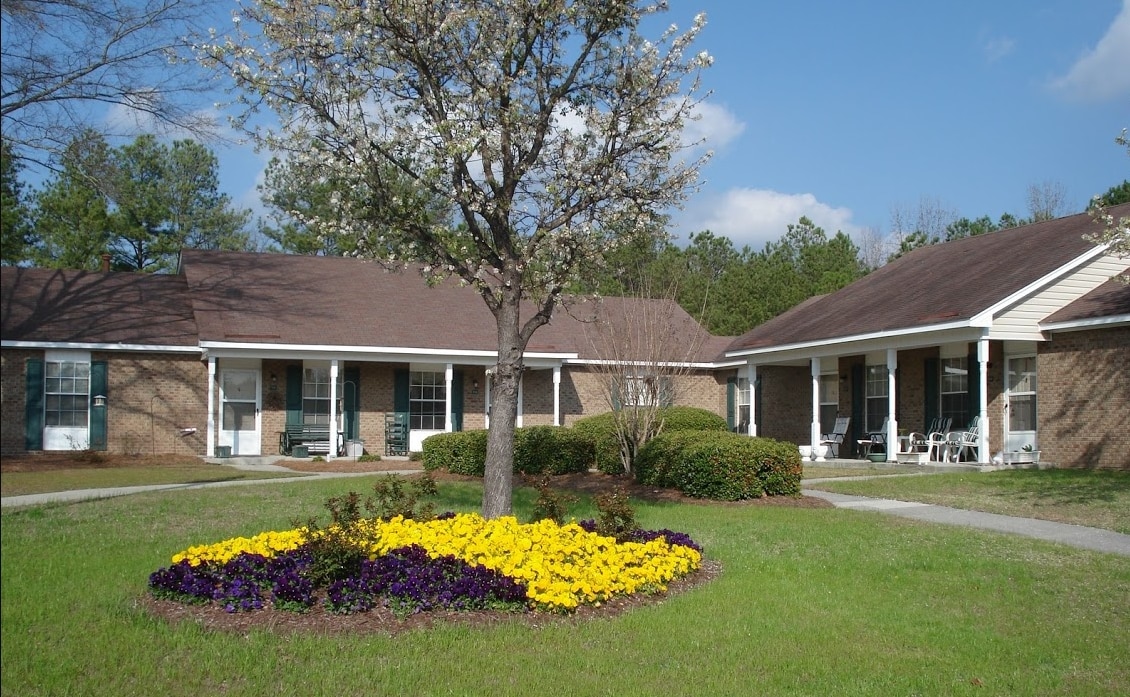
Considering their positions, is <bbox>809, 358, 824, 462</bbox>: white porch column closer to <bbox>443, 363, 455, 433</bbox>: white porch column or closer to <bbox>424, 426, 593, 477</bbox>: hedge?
<bbox>424, 426, 593, 477</bbox>: hedge

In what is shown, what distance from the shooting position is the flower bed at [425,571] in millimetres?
6707

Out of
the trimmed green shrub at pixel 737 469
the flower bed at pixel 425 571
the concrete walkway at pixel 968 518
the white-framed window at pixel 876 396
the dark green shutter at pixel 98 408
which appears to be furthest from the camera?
the white-framed window at pixel 876 396

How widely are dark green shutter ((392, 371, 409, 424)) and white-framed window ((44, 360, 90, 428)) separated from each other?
22.8 ft

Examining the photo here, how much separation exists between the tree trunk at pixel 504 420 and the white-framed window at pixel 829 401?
17.2 m

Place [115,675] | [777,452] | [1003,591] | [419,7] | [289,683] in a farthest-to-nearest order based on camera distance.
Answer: [777,452]
[419,7]
[1003,591]
[289,683]
[115,675]

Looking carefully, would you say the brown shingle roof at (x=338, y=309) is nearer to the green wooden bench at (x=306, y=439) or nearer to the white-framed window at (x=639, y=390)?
the green wooden bench at (x=306, y=439)

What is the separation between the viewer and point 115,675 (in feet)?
15.7

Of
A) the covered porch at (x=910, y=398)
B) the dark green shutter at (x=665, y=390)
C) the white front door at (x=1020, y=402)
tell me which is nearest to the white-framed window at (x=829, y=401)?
the covered porch at (x=910, y=398)

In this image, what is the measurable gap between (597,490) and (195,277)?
14.5 metres

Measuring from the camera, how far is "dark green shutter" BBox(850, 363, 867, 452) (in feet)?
78.2

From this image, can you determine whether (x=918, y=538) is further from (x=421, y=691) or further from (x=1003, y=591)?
(x=421, y=691)

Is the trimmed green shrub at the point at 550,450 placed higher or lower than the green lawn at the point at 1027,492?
higher

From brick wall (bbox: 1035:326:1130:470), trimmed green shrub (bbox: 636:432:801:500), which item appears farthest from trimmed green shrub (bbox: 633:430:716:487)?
brick wall (bbox: 1035:326:1130:470)

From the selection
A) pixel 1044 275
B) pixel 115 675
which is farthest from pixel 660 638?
pixel 1044 275
